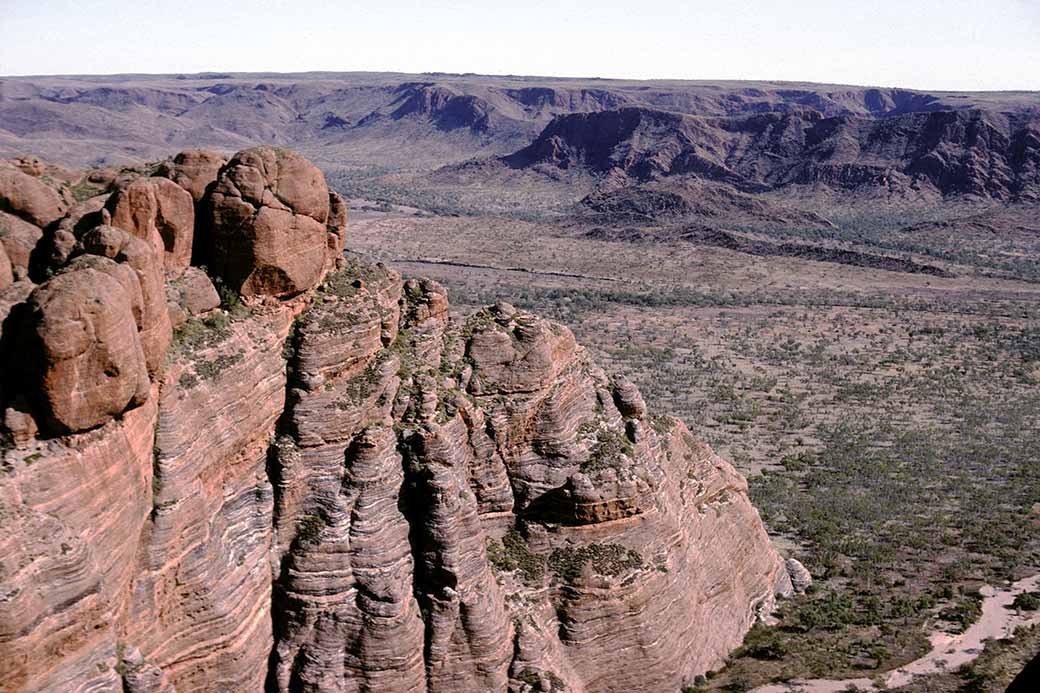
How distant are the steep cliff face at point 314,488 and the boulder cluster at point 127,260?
7 centimetres

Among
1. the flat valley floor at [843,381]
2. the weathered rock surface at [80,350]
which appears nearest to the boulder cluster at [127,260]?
the weathered rock surface at [80,350]

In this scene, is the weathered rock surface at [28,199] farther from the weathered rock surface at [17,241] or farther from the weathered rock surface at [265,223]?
the weathered rock surface at [265,223]

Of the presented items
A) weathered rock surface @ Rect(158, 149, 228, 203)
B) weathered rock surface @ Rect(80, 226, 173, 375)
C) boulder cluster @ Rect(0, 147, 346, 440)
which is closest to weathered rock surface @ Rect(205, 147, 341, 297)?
boulder cluster @ Rect(0, 147, 346, 440)

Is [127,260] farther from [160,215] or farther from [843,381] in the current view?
[843,381]

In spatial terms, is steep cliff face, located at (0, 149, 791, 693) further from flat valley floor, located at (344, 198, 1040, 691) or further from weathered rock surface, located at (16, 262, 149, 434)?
flat valley floor, located at (344, 198, 1040, 691)

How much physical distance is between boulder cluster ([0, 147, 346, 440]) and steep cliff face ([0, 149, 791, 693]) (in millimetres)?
67

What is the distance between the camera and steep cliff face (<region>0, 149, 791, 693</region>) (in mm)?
15828

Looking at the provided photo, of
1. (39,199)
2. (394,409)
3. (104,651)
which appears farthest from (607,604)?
(39,199)

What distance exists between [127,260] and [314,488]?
22.3ft

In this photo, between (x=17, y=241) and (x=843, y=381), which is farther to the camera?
(x=843, y=381)

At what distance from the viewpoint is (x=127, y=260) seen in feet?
58.7

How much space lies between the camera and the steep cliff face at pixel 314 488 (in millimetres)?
15828

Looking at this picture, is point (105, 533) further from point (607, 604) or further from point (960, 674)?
point (960, 674)

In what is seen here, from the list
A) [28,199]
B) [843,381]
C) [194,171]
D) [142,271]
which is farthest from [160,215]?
[843,381]
